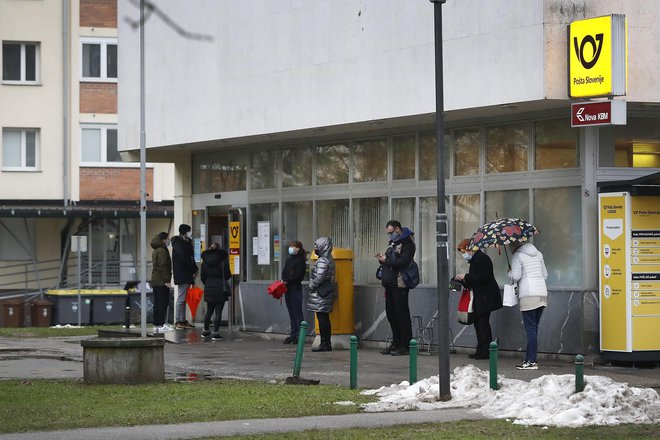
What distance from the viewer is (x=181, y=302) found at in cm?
2838

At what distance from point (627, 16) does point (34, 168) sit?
30516mm

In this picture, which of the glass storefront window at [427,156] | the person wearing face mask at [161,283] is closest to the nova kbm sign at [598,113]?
the glass storefront window at [427,156]

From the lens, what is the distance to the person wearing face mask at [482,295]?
20172 millimetres

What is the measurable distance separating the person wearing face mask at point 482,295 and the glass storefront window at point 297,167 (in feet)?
19.8

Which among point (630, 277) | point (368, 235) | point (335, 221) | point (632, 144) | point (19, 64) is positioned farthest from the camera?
point (19, 64)

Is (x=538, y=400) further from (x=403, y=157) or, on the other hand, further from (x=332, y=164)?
(x=332, y=164)

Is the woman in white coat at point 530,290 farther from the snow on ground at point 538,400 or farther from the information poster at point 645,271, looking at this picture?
the snow on ground at point 538,400

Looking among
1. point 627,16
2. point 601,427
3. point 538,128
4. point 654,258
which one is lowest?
point 601,427

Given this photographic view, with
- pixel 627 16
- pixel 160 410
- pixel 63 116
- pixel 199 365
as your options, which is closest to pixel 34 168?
pixel 63 116

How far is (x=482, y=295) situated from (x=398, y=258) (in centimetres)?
178

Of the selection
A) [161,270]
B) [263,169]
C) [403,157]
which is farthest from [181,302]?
[403,157]

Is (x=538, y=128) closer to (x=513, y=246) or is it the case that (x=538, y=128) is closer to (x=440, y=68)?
(x=513, y=246)

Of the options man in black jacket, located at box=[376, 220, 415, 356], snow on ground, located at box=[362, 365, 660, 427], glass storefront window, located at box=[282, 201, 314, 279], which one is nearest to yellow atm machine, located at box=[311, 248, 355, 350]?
man in black jacket, located at box=[376, 220, 415, 356]

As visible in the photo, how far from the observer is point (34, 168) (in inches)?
1820
